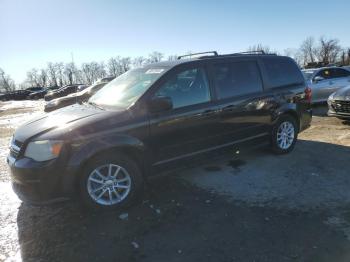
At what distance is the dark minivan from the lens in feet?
13.2

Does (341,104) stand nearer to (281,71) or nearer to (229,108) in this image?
(281,71)

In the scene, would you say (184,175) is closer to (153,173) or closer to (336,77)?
(153,173)

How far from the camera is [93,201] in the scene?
4270mm

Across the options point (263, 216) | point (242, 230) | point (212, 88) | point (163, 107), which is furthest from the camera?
point (212, 88)

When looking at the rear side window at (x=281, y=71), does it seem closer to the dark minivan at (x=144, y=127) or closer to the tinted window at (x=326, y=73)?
the dark minivan at (x=144, y=127)

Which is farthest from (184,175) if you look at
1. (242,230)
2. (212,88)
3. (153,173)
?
(242,230)

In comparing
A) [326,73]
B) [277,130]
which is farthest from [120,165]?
[326,73]

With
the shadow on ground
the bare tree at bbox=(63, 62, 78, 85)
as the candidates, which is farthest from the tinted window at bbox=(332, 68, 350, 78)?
the bare tree at bbox=(63, 62, 78, 85)

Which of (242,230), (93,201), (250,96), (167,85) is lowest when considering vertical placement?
(242,230)

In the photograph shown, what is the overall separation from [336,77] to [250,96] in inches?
343

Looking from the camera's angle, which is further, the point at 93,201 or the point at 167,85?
the point at 167,85

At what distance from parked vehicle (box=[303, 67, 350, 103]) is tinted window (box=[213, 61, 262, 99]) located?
7.36 metres

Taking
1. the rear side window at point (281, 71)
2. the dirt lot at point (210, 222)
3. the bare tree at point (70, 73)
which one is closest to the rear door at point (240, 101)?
the rear side window at point (281, 71)

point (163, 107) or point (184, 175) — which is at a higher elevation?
point (163, 107)
